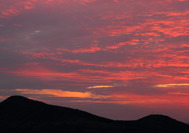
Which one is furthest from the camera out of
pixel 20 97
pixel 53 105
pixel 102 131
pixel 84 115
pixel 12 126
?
pixel 20 97

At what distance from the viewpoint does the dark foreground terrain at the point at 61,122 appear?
76875 millimetres

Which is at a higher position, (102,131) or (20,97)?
(20,97)

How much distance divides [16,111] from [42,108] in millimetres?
8993

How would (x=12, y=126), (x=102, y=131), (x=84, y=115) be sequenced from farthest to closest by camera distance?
(x=84, y=115), (x=12, y=126), (x=102, y=131)

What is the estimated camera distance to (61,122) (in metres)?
81.8

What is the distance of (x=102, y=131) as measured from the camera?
73.5m

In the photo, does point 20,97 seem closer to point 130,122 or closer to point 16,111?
point 16,111

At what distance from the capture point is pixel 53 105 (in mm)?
100375

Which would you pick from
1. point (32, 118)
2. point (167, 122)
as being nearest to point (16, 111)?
point (32, 118)

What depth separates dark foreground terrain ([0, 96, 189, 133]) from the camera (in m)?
76.9

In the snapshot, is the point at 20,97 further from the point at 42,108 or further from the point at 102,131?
the point at 102,131

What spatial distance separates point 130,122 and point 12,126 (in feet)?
122

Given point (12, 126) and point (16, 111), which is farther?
point (16, 111)

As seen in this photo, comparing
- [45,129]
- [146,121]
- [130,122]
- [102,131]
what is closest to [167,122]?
[146,121]
